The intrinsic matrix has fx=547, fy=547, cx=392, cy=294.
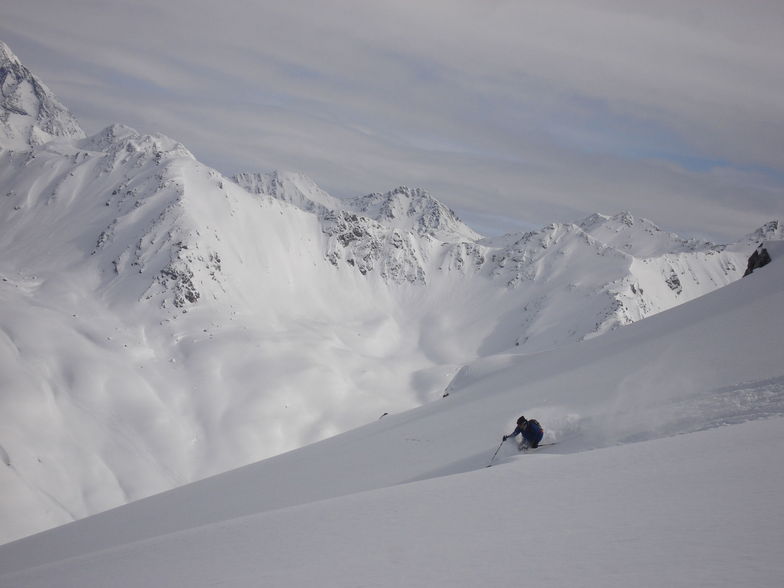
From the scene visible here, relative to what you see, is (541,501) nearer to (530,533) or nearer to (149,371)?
(530,533)

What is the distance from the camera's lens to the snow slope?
566 centimetres

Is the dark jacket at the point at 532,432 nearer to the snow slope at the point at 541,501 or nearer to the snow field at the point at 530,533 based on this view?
the snow slope at the point at 541,501

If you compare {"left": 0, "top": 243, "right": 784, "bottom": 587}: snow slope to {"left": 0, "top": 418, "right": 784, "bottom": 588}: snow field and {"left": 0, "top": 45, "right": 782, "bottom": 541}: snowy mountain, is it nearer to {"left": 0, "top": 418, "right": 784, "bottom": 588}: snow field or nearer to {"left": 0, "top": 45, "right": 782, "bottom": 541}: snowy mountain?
{"left": 0, "top": 418, "right": 784, "bottom": 588}: snow field

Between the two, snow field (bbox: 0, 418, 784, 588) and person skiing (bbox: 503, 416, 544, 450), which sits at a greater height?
snow field (bbox: 0, 418, 784, 588)

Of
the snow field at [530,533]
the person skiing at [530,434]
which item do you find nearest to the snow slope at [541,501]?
the snow field at [530,533]

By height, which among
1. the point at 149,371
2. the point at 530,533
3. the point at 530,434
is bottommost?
the point at 149,371

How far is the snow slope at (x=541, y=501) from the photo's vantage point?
5.66 metres

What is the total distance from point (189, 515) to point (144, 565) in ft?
27.8

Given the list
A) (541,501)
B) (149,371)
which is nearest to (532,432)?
(541,501)

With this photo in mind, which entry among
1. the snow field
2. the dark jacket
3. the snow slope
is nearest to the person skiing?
the dark jacket

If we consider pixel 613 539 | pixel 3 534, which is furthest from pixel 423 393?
pixel 613 539

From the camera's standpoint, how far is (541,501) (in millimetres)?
7906

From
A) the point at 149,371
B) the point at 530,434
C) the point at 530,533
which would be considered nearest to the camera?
the point at 530,533

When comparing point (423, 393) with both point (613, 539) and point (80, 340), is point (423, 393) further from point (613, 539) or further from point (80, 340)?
point (613, 539)
